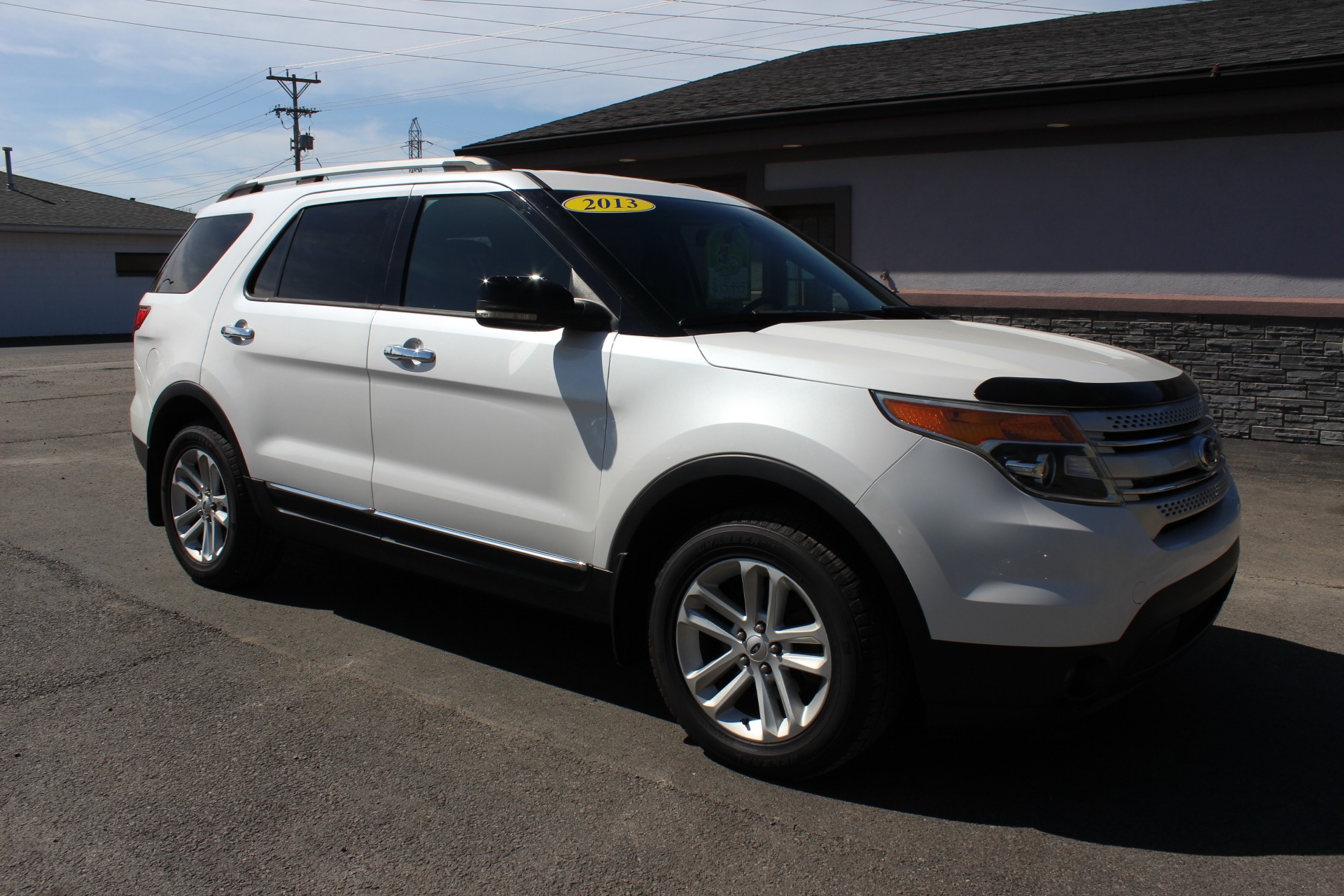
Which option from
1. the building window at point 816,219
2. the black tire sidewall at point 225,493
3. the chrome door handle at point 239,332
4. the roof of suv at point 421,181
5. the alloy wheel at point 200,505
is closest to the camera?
the roof of suv at point 421,181

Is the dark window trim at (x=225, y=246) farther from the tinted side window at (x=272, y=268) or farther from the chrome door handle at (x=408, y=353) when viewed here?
the chrome door handle at (x=408, y=353)

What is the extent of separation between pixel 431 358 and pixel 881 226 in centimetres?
868

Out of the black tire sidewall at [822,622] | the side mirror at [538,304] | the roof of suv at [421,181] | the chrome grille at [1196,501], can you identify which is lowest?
the black tire sidewall at [822,622]

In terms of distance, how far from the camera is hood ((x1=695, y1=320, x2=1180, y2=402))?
2.98m

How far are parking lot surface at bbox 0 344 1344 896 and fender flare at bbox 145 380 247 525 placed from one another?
53 centimetres

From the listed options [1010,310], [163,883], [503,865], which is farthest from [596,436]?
[1010,310]

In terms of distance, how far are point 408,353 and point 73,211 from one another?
34.2 m

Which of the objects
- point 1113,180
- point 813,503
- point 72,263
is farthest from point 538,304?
point 72,263

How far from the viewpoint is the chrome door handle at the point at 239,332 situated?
15.5ft

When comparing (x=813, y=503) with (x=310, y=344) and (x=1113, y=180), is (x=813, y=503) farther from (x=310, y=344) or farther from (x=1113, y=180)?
(x=1113, y=180)

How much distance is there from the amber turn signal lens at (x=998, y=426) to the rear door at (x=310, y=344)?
7.79ft

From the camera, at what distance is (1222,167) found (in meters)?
9.81

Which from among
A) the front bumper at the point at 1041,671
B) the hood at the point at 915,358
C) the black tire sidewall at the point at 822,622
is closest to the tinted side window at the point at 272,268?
the hood at the point at 915,358

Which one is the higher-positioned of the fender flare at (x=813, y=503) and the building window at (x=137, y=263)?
the building window at (x=137, y=263)
